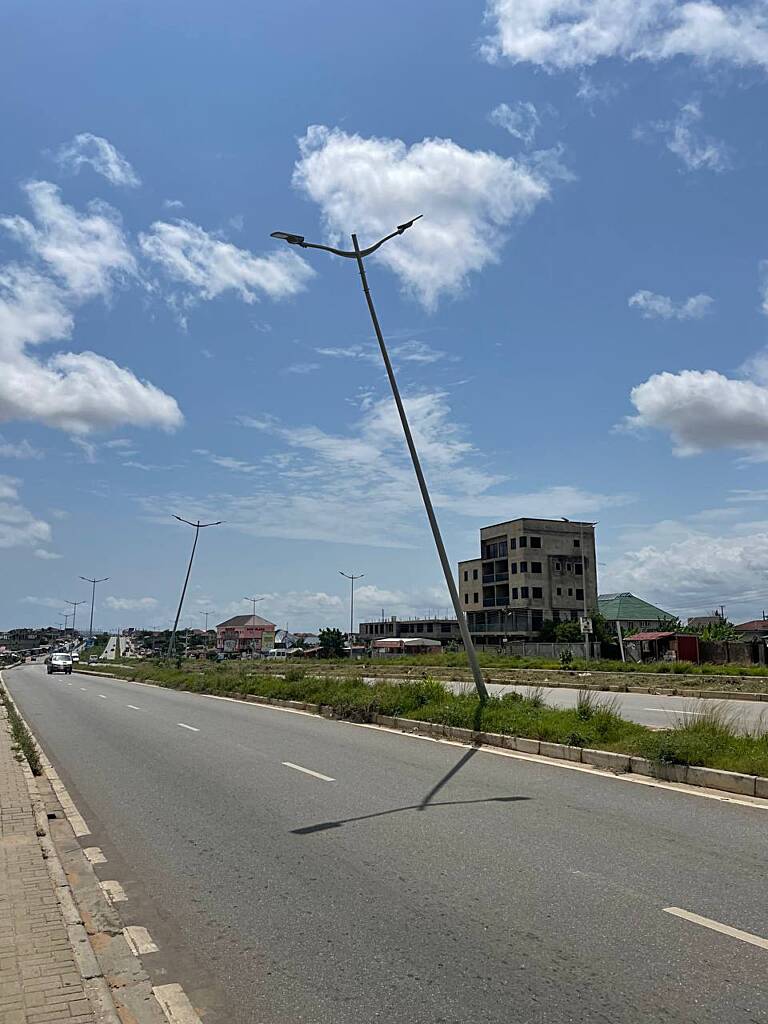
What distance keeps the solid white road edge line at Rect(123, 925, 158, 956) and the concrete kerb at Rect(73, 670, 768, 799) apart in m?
7.28

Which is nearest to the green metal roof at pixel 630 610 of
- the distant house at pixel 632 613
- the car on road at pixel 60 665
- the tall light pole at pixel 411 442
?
the distant house at pixel 632 613

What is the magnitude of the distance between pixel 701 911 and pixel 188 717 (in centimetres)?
1907

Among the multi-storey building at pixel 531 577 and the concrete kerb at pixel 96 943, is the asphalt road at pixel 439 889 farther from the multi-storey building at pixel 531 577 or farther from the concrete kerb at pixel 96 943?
the multi-storey building at pixel 531 577

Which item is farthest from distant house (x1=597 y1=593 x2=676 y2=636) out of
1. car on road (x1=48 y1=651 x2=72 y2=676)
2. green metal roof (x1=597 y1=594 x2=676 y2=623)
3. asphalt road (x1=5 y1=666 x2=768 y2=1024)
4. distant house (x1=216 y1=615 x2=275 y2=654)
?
asphalt road (x1=5 y1=666 x2=768 y2=1024)

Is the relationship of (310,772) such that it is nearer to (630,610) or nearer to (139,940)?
(139,940)

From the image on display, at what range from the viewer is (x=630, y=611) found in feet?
338

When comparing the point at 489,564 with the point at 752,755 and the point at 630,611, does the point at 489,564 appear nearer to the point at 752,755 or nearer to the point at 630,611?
the point at 630,611

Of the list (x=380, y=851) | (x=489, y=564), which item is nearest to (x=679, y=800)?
(x=380, y=851)

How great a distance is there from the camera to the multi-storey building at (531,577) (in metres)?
85.0

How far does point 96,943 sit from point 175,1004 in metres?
1.38

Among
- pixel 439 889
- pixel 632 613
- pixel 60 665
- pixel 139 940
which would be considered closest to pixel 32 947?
pixel 139 940

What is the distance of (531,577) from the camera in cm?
8500

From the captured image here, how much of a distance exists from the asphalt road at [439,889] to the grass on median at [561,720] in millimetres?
996

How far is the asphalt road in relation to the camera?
4.89 m
